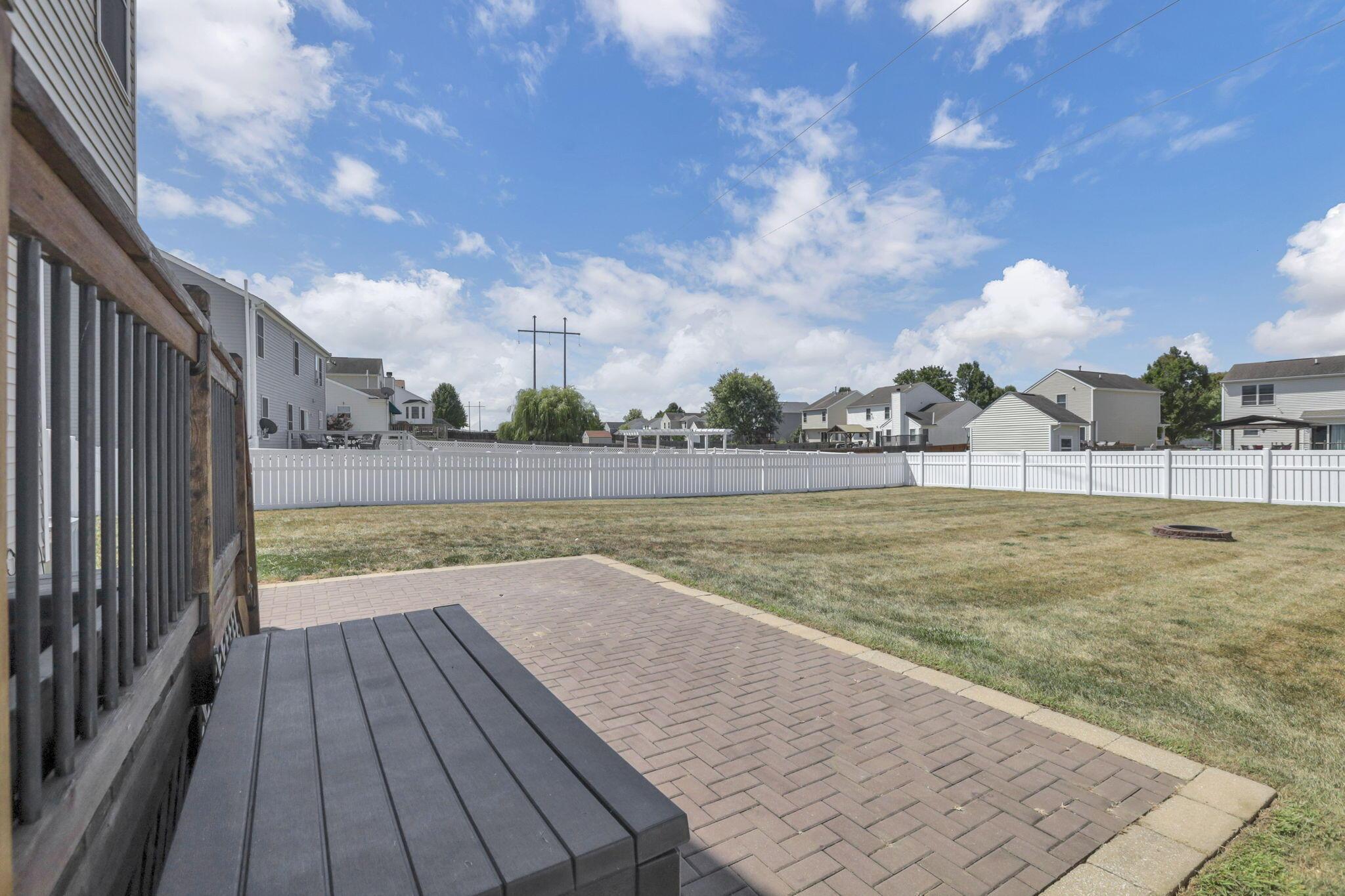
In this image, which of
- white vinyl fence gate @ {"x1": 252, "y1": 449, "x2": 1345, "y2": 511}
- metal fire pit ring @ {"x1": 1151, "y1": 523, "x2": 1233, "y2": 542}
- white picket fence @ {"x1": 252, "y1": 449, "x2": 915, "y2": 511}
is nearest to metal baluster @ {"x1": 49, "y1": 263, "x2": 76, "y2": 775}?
metal fire pit ring @ {"x1": 1151, "y1": 523, "x2": 1233, "y2": 542}

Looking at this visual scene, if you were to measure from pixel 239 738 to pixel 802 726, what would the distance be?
2.54 m

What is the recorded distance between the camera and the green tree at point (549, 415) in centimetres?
4872

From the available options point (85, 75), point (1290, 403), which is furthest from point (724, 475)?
point (1290, 403)

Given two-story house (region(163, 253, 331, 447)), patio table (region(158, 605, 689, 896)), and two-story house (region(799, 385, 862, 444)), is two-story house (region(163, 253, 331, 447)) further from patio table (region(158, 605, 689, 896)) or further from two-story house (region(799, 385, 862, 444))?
two-story house (region(799, 385, 862, 444))

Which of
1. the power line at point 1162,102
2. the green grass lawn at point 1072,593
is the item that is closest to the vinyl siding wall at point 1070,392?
the power line at point 1162,102

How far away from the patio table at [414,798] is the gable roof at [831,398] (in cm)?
6536

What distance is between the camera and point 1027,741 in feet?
10.5

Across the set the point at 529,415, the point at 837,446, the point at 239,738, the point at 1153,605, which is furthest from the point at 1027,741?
the point at 837,446

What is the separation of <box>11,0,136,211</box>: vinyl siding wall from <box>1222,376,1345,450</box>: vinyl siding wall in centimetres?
4391

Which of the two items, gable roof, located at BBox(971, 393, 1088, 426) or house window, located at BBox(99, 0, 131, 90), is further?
gable roof, located at BBox(971, 393, 1088, 426)

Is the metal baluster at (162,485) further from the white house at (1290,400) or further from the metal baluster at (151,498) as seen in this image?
the white house at (1290,400)

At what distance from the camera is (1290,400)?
34219 mm

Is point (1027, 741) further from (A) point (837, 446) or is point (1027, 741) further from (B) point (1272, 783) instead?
(A) point (837, 446)

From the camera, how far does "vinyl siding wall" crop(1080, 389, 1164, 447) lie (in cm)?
4053
